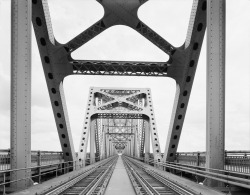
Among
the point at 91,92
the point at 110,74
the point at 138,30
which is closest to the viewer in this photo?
the point at 138,30

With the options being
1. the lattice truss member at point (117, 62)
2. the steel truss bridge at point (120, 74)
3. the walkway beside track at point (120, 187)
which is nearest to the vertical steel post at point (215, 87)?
the steel truss bridge at point (120, 74)

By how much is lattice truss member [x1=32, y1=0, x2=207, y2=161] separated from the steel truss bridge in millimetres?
47

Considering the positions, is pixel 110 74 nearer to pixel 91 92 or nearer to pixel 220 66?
pixel 220 66

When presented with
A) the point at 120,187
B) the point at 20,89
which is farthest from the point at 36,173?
the point at 20,89

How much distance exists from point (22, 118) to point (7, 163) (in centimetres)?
295

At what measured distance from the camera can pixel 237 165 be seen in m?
12.1

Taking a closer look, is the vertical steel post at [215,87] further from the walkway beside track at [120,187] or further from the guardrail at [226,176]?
the walkway beside track at [120,187]

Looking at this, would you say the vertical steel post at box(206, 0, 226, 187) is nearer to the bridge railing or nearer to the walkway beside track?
the walkway beside track

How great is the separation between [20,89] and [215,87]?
6.41 m

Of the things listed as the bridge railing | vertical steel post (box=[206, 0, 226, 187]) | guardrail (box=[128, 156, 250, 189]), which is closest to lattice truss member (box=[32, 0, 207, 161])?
the bridge railing

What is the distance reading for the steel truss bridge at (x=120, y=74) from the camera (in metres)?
11.5

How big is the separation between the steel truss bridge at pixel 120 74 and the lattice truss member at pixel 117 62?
5cm

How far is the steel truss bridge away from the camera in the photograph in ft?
37.7

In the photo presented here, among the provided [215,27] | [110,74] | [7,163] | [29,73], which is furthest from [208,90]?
[110,74]
